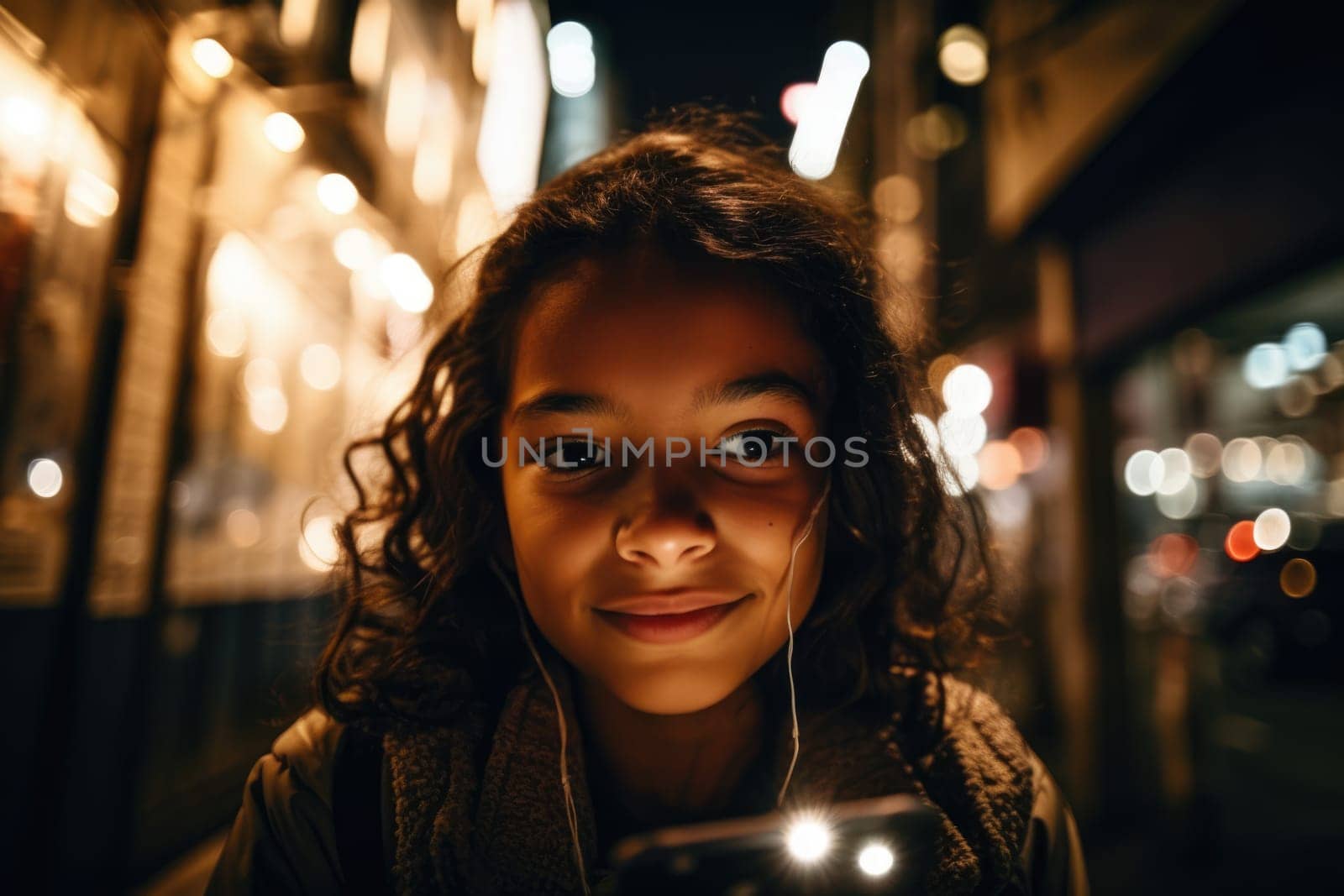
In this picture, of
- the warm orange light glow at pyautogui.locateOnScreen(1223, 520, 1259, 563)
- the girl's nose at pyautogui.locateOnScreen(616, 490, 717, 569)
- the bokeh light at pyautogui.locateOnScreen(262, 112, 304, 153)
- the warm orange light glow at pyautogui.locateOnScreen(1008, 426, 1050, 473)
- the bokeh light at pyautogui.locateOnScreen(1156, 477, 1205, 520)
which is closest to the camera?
the girl's nose at pyautogui.locateOnScreen(616, 490, 717, 569)

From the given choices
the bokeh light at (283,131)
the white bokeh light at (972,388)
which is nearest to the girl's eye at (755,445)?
the bokeh light at (283,131)

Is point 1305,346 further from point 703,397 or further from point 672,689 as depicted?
point 672,689

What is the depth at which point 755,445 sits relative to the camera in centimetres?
134

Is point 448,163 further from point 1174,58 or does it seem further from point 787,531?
point 787,531

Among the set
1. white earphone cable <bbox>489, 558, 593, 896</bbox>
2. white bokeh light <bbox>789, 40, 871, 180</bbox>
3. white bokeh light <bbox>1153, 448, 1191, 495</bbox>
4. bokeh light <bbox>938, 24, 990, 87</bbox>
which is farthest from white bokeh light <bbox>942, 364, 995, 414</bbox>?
white earphone cable <bbox>489, 558, 593, 896</bbox>

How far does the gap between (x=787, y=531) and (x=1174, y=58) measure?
4051mm

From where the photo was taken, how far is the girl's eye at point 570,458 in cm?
131

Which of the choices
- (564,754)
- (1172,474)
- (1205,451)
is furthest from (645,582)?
(1172,474)

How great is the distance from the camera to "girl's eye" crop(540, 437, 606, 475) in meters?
1.31

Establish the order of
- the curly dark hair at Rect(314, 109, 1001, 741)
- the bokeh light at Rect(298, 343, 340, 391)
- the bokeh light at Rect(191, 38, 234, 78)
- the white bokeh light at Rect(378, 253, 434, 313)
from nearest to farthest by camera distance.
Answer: the curly dark hair at Rect(314, 109, 1001, 741), the bokeh light at Rect(191, 38, 234, 78), the bokeh light at Rect(298, 343, 340, 391), the white bokeh light at Rect(378, 253, 434, 313)

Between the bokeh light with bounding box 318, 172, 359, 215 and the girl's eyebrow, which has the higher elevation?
the bokeh light with bounding box 318, 172, 359, 215

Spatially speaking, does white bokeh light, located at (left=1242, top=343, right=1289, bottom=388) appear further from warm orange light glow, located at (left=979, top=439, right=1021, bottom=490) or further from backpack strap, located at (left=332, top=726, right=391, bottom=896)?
backpack strap, located at (left=332, top=726, right=391, bottom=896)

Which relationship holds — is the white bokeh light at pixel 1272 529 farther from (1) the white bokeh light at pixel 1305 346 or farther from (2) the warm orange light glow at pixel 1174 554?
(1) the white bokeh light at pixel 1305 346

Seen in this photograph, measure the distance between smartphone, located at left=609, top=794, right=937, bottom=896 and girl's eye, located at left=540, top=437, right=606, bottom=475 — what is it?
69cm
